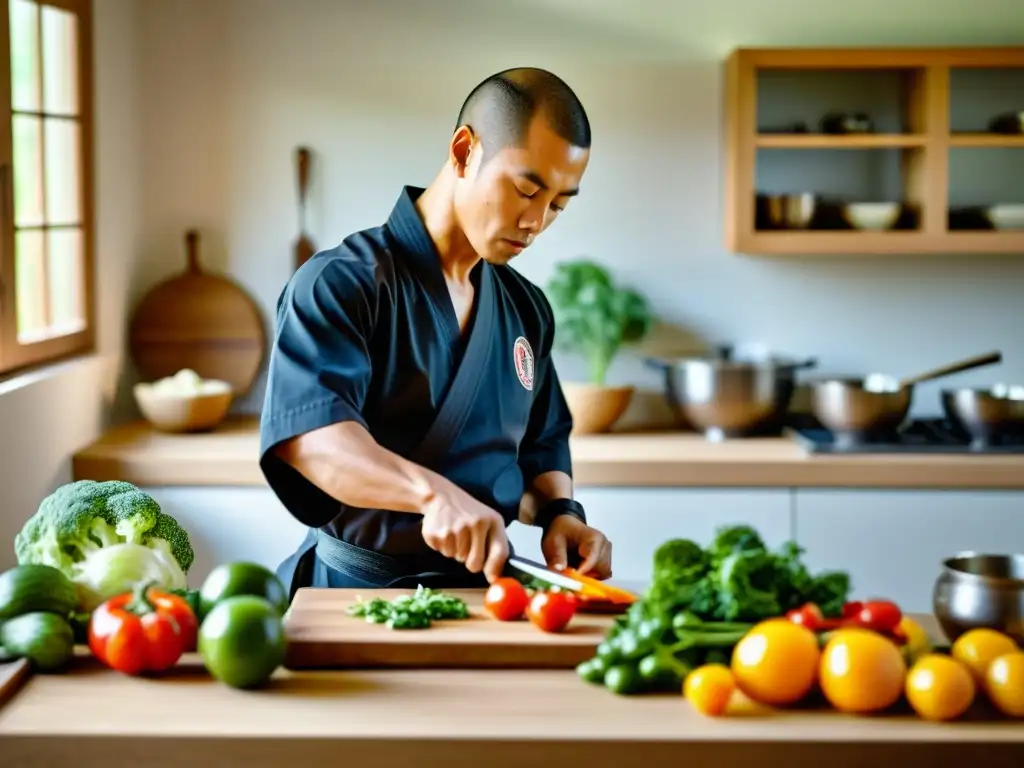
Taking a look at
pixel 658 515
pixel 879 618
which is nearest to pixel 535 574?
pixel 879 618

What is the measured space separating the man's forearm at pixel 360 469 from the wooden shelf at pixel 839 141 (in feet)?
6.83

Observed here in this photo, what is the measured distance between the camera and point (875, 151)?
147 inches

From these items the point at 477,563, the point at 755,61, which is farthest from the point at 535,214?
the point at 755,61

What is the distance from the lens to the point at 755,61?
3.48m

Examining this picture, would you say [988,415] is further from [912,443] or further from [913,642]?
[913,642]

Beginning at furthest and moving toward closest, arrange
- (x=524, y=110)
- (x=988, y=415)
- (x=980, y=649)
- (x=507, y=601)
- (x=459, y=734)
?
(x=988, y=415) → (x=524, y=110) → (x=507, y=601) → (x=980, y=649) → (x=459, y=734)

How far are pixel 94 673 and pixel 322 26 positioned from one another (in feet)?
8.45

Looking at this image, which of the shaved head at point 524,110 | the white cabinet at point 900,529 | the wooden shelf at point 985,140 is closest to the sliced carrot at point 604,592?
the shaved head at point 524,110

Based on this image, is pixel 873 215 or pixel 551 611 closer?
pixel 551 611

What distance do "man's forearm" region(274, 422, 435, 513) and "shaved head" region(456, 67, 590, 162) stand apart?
466 millimetres

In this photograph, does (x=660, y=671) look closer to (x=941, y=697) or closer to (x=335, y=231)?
(x=941, y=697)

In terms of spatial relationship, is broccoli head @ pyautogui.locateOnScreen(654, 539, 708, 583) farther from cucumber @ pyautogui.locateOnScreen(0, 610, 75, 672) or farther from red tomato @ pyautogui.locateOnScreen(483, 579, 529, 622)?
cucumber @ pyautogui.locateOnScreen(0, 610, 75, 672)

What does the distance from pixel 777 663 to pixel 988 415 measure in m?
2.13

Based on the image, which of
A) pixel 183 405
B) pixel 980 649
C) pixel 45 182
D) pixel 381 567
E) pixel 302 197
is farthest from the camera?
pixel 302 197
